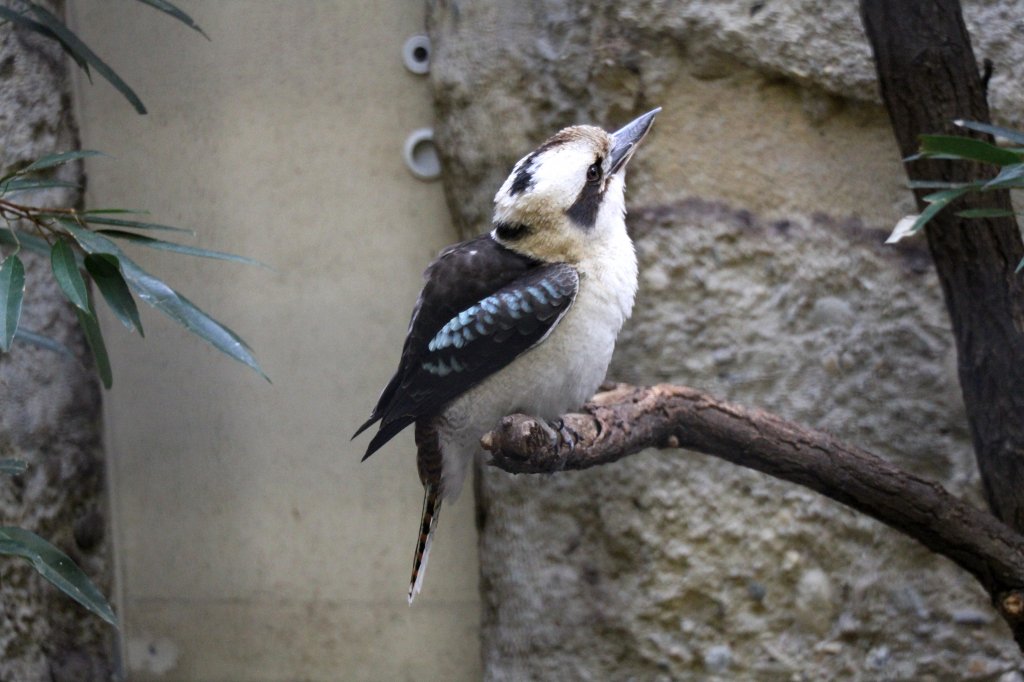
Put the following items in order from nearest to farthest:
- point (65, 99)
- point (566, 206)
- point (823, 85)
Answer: point (566, 206)
point (823, 85)
point (65, 99)

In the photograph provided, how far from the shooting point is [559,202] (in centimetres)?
175

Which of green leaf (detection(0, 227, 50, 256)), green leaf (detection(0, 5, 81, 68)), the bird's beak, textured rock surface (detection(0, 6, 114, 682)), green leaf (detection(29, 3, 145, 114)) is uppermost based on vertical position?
green leaf (detection(0, 5, 81, 68))

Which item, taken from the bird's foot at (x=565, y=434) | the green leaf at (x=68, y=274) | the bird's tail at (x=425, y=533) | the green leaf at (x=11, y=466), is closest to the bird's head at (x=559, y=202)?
the bird's foot at (x=565, y=434)

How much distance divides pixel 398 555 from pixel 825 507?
98 cm

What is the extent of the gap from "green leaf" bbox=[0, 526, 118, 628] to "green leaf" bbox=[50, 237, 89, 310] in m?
0.41

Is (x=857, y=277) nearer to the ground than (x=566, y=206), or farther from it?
nearer to the ground

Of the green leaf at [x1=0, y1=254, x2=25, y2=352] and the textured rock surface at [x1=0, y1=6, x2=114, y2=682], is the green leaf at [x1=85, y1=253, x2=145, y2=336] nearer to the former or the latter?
the green leaf at [x1=0, y1=254, x2=25, y2=352]

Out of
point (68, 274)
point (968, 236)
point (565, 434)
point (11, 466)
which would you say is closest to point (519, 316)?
point (565, 434)

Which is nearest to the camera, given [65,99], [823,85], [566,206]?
[566,206]

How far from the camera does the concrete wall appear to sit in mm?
2590

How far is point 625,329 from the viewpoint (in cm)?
230

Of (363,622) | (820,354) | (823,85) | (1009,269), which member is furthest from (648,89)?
(363,622)

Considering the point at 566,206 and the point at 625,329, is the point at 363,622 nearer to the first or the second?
the point at 625,329

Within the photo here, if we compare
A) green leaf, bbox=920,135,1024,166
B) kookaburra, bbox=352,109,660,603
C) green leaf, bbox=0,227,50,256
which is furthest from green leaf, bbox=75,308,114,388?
green leaf, bbox=920,135,1024,166
